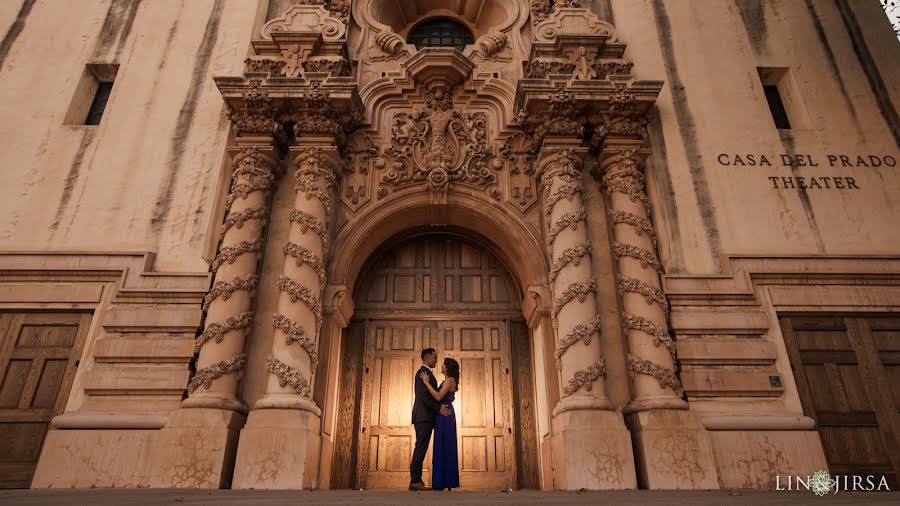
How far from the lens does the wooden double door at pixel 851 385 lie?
7.96m

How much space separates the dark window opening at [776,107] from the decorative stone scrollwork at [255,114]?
9811 mm

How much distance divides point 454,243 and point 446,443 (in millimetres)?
4234

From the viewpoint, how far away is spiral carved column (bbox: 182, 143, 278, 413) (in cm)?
773

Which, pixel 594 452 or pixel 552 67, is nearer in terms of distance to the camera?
pixel 594 452

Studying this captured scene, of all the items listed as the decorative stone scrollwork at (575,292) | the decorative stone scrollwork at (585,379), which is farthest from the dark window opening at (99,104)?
the decorative stone scrollwork at (585,379)

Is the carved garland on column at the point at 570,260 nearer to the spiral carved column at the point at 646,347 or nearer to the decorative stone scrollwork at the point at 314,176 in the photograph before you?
the spiral carved column at the point at 646,347

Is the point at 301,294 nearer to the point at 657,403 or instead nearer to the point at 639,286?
the point at 639,286

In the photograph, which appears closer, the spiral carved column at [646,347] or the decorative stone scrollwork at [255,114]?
the spiral carved column at [646,347]

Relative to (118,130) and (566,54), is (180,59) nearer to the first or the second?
(118,130)

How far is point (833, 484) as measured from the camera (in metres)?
7.50

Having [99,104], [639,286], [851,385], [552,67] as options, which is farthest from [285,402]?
[851,385]

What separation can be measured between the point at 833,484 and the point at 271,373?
8204 mm

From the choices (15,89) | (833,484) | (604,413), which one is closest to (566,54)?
(604,413)

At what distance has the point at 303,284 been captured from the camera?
840 cm
